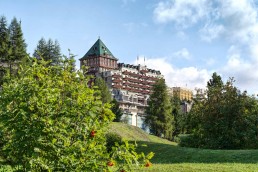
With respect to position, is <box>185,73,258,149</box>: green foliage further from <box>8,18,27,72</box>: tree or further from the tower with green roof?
the tower with green roof

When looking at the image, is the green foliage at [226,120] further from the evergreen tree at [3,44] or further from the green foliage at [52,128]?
the evergreen tree at [3,44]

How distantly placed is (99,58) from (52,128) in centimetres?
12453

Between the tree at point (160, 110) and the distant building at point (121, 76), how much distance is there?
1758 inches

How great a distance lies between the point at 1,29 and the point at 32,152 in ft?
227

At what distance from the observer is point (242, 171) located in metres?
16.3

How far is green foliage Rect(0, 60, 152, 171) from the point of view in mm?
6117

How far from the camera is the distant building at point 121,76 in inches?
4772

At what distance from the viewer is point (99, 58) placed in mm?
130000

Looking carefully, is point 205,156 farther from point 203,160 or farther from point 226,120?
point 226,120

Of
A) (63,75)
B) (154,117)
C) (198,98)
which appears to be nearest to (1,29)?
(154,117)

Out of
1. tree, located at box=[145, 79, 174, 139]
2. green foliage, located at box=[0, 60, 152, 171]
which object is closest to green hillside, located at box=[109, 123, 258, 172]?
green foliage, located at box=[0, 60, 152, 171]

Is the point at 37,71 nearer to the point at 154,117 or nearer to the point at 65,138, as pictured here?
the point at 65,138

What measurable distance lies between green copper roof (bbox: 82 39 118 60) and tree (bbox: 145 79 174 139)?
6335 centimetres

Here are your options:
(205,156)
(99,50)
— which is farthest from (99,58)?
(205,156)
